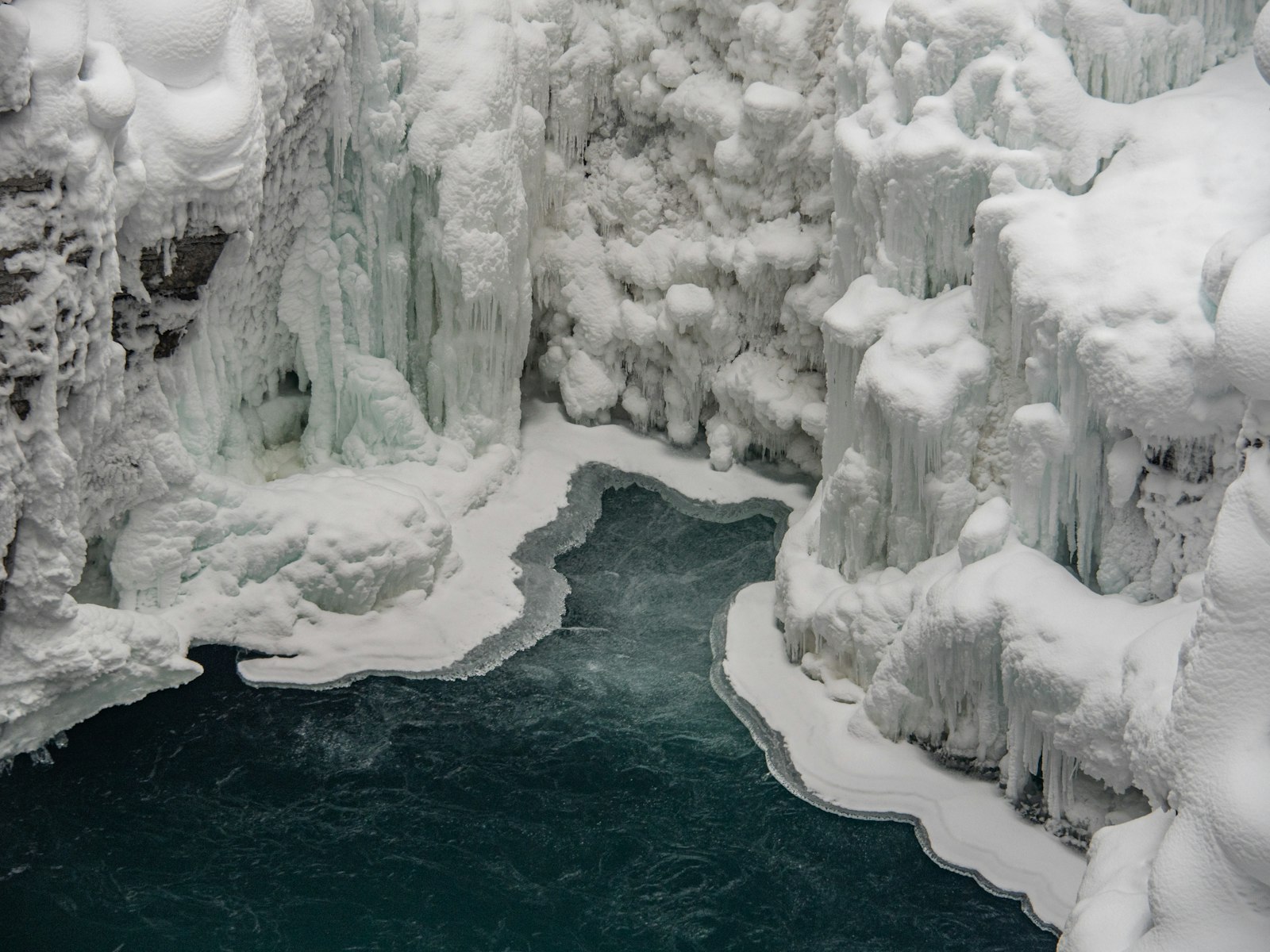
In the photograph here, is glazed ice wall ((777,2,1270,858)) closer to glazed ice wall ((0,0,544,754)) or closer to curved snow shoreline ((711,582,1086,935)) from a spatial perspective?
curved snow shoreline ((711,582,1086,935))

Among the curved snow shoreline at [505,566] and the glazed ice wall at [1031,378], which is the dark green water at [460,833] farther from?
the glazed ice wall at [1031,378]

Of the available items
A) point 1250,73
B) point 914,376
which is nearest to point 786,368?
point 914,376

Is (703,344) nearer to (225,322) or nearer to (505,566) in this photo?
(505,566)

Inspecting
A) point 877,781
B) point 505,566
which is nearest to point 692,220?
point 505,566

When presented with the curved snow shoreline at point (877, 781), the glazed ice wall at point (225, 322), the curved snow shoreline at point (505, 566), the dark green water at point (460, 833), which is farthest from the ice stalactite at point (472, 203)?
the curved snow shoreline at point (877, 781)

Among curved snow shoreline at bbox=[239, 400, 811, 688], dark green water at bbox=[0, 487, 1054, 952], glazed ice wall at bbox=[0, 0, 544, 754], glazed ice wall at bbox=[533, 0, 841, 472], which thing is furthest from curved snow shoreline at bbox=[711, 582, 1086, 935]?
glazed ice wall at bbox=[533, 0, 841, 472]

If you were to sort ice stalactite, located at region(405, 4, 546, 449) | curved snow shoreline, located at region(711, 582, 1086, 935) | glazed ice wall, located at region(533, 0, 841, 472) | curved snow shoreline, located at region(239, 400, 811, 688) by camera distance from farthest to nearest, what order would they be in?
glazed ice wall, located at region(533, 0, 841, 472) < ice stalactite, located at region(405, 4, 546, 449) < curved snow shoreline, located at region(239, 400, 811, 688) < curved snow shoreline, located at region(711, 582, 1086, 935)
